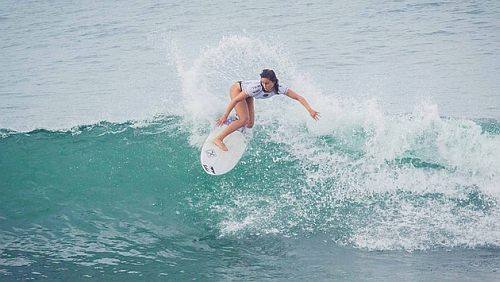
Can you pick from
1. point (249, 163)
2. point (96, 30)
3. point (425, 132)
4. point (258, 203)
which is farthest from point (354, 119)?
point (96, 30)

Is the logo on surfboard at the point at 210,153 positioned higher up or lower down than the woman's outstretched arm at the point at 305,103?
lower down

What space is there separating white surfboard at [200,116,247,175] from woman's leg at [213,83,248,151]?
142 millimetres

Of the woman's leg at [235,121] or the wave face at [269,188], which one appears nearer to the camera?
the wave face at [269,188]

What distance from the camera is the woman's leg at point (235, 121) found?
30.7 ft

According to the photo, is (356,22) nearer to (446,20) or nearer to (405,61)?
(446,20)

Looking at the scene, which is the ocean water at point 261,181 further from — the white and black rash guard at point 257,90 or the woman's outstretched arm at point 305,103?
the white and black rash guard at point 257,90

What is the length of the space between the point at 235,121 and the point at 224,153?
62cm

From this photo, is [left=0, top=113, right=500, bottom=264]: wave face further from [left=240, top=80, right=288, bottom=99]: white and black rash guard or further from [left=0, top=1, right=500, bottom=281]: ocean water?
[left=240, top=80, right=288, bottom=99]: white and black rash guard

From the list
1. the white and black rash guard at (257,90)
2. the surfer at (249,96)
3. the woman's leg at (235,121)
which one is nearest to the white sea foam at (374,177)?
the woman's leg at (235,121)

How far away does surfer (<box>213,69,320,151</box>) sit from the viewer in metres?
8.64

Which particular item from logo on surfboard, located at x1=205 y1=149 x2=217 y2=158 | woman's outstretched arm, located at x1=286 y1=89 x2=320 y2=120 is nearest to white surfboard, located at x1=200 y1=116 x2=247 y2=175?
logo on surfboard, located at x1=205 y1=149 x2=217 y2=158

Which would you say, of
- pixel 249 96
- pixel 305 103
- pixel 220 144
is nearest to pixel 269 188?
pixel 220 144

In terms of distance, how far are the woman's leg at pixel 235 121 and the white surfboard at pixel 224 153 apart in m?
0.14

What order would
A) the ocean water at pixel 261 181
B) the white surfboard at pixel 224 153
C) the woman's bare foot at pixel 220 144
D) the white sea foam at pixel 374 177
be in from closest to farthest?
1. the ocean water at pixel 261 181
2. the white sea foam at pixel 374 177
3. the white surfboard at pixel 224 153
4. the woman's bare foot at pixel 220 144
